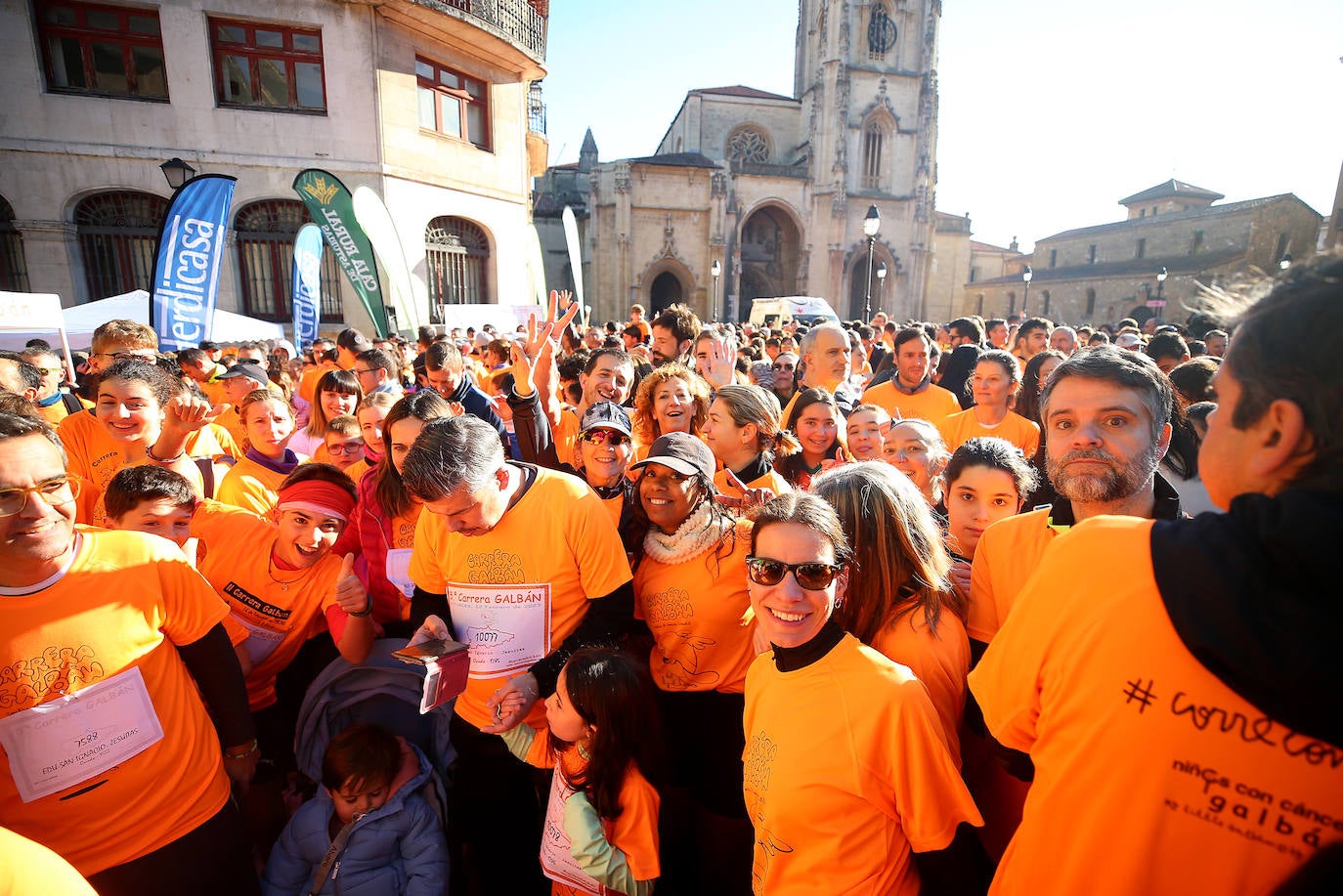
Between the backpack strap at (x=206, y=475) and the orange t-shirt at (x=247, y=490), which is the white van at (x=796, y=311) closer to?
the orange t-shirt at (x=247, y=490)

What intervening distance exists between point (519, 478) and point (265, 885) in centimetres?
198

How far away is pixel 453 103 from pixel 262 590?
1781cm

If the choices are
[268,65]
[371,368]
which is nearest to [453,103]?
[268,65]

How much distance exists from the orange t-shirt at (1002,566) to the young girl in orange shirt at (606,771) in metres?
1.20

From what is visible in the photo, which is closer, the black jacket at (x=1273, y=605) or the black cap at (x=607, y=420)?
the black jacket at (x=1273, y=605)

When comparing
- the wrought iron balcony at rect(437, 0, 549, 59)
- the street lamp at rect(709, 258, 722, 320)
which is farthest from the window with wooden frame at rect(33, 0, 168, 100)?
the street lamp at rect(709, 258, 722, 320)

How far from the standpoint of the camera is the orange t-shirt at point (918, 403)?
480cm

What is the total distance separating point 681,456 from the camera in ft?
7.86

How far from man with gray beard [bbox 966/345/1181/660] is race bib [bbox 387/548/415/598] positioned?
2534 mm

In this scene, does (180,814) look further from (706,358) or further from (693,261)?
(693,261)

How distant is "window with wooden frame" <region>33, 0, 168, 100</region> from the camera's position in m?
12.6

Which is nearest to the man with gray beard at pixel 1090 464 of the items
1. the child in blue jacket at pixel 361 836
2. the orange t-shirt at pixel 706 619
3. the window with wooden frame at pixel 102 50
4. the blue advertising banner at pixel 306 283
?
the orange t-shirt at pixel 706 619

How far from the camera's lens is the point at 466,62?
16438 millimetres

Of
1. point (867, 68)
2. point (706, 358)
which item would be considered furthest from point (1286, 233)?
point (706, 358)
